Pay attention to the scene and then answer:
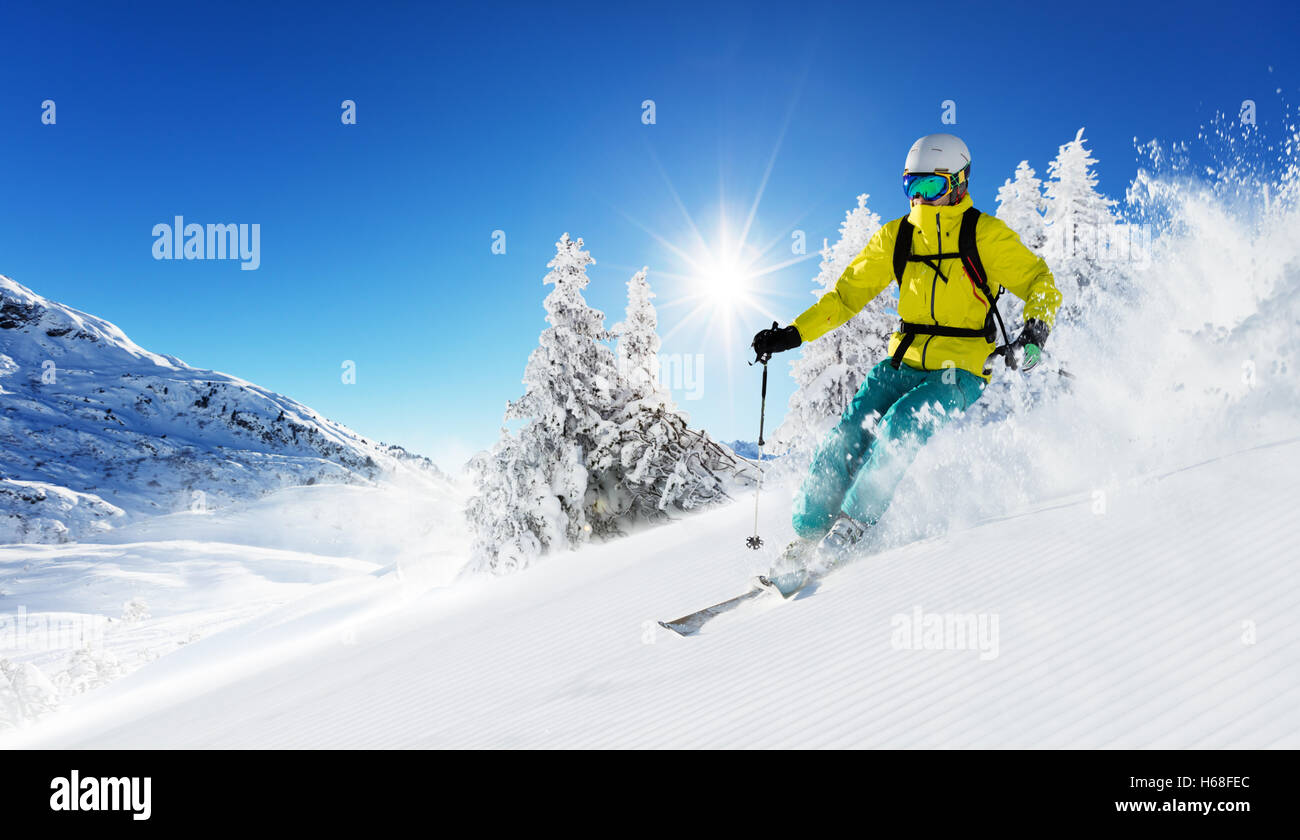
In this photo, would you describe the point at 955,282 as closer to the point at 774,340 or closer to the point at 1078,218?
the point at 774,340

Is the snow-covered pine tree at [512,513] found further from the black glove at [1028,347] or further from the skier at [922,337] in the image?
the black glove at [1028,347]

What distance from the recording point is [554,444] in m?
18.5

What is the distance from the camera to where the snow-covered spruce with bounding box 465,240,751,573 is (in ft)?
58.8

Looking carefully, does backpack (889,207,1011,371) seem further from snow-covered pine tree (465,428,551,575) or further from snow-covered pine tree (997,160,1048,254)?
snow-covered pine tree (997,160,1048,254)

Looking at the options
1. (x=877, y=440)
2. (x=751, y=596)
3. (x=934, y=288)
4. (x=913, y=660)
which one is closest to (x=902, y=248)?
(x=934, y=288)

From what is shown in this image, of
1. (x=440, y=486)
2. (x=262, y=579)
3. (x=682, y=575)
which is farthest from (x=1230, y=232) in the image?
(x=440, y=486)

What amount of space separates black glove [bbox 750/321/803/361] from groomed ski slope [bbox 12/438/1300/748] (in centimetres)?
181

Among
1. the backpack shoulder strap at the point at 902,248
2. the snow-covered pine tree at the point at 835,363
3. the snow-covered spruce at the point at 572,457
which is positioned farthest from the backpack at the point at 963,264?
the snow-covered pine tree at the point at 835,363

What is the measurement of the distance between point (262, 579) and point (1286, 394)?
79.4m

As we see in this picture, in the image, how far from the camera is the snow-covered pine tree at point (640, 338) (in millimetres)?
24547

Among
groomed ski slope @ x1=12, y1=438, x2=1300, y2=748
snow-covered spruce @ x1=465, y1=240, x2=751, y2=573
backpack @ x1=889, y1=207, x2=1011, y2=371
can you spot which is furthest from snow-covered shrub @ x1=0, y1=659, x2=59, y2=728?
backpack @ x1=889, y1=207, x2=1011, y2=371

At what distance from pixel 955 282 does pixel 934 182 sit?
74 centimetres
